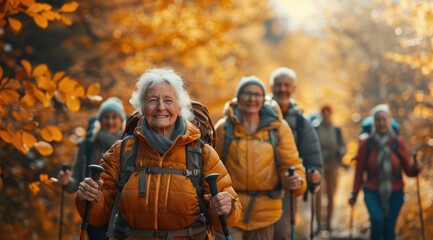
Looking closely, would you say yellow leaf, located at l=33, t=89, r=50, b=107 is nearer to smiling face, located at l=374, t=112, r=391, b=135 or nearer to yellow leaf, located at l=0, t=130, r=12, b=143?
yellow leaf, located at l=0, t=130, r=12, b=143

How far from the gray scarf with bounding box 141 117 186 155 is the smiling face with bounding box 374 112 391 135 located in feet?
18.2

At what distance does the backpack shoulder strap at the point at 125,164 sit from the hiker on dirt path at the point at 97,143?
120 inches

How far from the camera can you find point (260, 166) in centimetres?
718

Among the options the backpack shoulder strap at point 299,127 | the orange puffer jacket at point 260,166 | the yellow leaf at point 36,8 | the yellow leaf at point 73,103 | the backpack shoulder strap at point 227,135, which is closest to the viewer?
the yellow leaf at point 36,8

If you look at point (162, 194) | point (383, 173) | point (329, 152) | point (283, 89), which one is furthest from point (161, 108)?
point (329, 152)

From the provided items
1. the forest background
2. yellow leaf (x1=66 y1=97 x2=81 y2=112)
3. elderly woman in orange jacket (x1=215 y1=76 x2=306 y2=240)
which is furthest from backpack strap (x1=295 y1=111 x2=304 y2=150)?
yellow leaf (x1=66 y1=97 x2=81 y2=112)

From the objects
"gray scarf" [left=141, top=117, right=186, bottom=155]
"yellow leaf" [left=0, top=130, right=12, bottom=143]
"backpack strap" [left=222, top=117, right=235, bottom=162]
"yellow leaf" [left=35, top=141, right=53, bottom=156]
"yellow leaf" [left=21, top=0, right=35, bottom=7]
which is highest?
"yellow leaf" [left=21, top=0, right=35, bottom=7]

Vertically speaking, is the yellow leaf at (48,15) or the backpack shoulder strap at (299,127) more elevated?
Result: the yellow leaf at (48,15)

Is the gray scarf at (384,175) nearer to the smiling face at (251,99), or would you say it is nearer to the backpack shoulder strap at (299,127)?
the backpack shoulder strap at (299,127)

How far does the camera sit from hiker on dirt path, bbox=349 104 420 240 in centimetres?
972

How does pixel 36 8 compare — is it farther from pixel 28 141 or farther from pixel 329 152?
pixel 329 152

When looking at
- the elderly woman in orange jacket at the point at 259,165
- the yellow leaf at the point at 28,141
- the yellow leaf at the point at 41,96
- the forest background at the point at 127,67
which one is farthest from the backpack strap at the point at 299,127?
the yellow leaf at the point at 28,141

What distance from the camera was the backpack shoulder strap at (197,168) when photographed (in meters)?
4.86

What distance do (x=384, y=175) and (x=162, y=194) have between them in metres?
5.57
